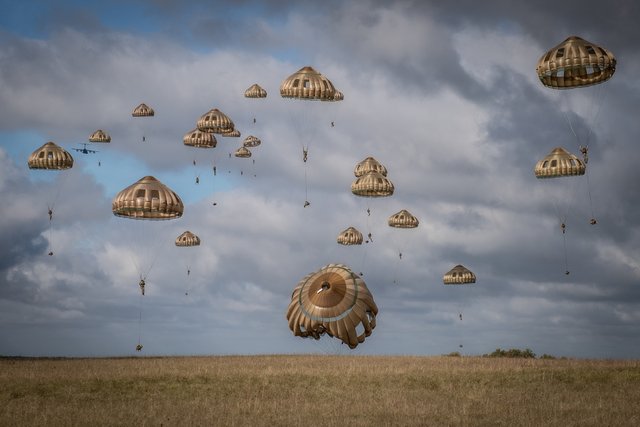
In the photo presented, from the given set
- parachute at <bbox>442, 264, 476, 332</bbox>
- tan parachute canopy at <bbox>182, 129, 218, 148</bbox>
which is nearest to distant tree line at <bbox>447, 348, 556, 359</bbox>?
parachute at <bbox>442, 264, 476, 332</bbox>

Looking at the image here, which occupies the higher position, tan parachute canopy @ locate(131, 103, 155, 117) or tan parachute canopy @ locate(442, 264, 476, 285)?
tan parachute canopy @ locate(131, 103, 155, 117)

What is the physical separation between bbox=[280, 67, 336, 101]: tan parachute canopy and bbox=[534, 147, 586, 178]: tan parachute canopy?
17353 mm

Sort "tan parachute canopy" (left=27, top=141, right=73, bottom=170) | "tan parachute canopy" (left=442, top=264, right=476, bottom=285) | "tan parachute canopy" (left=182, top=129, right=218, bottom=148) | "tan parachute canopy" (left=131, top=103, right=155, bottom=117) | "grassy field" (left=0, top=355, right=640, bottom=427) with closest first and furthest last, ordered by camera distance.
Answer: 1. "grassy field" (left=0, top=355, right=640, bottom=427)
2. "tan parachute canopy" (left=27, top=141, right=73, bottom=170)
3. "tan parachute canopy" (left=442, top=264, right=476, bottom=285)
4. "tan parachute canopy" (left=182, top=129, right=218, bottom=148)
5. "tan parachute canopy" (left=131, top=103, right=155, bottom=117)

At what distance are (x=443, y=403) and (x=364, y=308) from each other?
49.6ft

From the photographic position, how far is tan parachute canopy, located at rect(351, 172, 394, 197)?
205 ft

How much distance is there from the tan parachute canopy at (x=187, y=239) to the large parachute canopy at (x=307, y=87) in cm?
2444

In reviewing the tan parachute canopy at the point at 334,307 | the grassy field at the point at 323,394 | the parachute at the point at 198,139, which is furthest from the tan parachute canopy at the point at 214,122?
the grassy field at the point at 323,394

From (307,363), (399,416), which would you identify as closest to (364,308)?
(307,363)

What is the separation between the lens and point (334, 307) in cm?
5188

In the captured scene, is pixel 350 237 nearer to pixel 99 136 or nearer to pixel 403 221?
pixel 403 221

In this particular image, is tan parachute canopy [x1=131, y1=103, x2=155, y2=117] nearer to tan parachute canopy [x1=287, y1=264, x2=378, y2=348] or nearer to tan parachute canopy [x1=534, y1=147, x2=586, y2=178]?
tan parachute canopy [x1=287, y1=264, x2=378, y2=348]

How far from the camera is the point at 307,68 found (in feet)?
194

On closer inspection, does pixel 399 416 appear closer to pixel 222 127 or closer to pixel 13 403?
pixel 13 403

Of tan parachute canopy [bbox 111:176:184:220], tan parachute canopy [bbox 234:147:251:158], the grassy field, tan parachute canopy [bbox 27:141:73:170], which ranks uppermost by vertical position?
tan parachute canopy [bbox 234:147:251:158]
